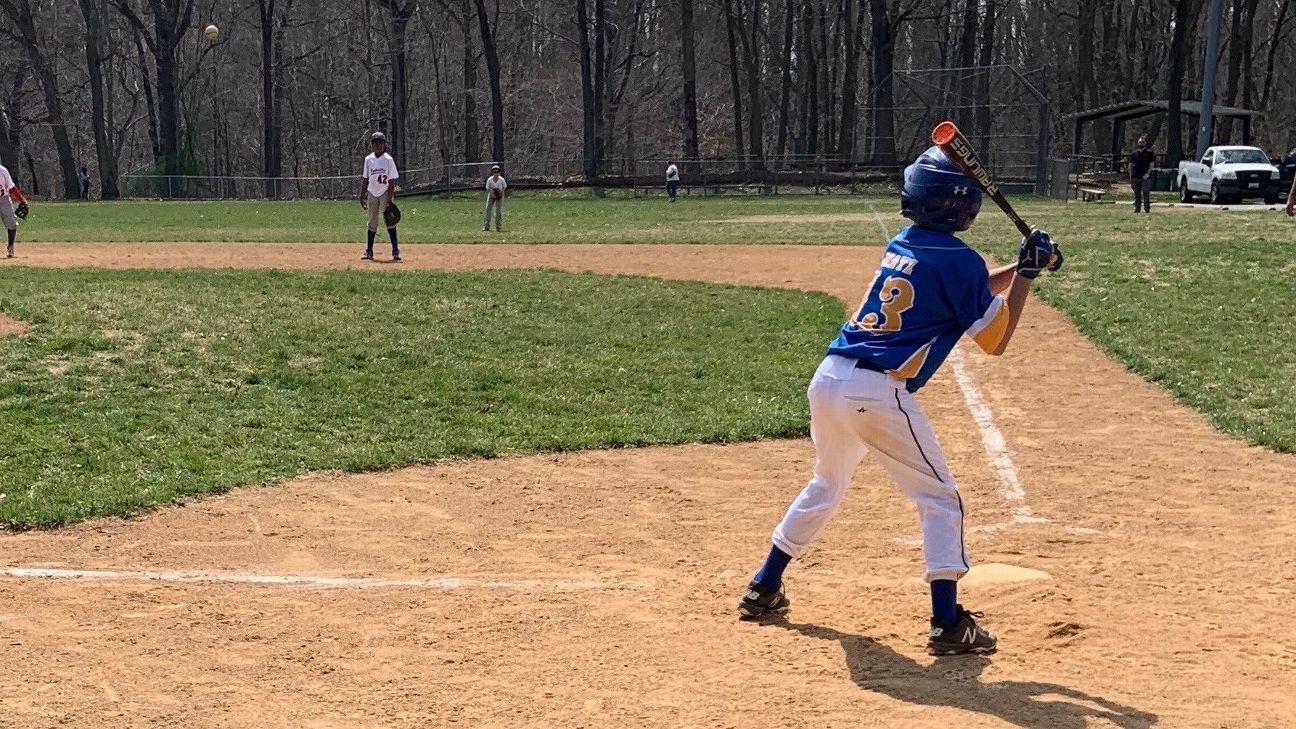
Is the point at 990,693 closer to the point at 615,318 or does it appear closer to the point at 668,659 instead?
the point at 668,659

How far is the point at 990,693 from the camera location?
171 inches

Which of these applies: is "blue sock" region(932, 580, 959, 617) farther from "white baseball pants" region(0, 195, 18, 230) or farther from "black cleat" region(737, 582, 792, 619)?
"white baseball pants" region(0, 195, 18, 230)

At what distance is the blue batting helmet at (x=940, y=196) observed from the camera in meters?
4.64

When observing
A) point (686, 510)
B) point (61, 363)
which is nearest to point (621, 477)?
point (686, 510)

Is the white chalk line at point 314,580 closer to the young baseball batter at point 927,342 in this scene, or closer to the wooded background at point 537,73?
the young baseball batter at point 927,342

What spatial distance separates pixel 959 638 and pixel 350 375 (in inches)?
280

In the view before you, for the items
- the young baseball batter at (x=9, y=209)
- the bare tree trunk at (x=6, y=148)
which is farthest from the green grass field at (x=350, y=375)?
the bare tree trunk at (x=6, y=148)

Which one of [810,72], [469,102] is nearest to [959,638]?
[469,102]

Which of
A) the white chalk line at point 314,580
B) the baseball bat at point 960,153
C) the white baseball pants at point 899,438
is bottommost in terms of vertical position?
the white chalk line at point 314,580

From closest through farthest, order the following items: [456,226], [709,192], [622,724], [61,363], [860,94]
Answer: [622,724] → [61,363] → [456,226] → [709,192] → [860,94]

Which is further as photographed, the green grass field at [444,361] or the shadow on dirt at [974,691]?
the green grass field at [444,361]

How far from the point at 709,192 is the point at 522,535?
45.4 meters

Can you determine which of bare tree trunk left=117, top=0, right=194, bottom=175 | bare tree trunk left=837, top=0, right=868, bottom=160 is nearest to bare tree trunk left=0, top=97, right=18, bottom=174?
bare tree trunk left=117, top=0, right=194, bottom=175

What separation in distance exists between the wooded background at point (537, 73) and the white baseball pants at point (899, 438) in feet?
154
